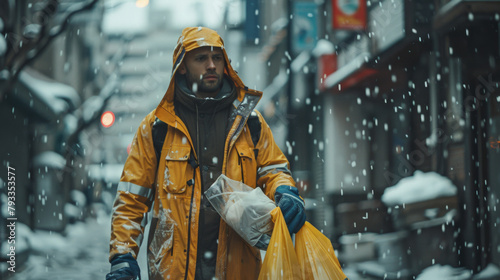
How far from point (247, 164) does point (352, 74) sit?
33.4 feet

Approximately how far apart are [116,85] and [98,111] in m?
2.90

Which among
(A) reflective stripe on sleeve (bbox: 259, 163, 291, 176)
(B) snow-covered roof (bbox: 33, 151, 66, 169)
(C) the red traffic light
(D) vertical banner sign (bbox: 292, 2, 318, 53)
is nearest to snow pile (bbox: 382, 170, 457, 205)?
(A) reflective stripe on sleeve (bbox: 259, 163, 291, 176)

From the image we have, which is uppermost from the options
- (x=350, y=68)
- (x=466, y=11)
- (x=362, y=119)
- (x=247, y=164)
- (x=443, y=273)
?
(x=350, y=68)

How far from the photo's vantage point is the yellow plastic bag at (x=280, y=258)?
2.60 meters

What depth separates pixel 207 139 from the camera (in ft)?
10.1

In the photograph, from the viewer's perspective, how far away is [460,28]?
27.6 ft

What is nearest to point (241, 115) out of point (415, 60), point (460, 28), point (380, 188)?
point (460, 28)

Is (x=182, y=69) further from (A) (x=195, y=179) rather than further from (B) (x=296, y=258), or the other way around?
(B) (x=296, y=258)

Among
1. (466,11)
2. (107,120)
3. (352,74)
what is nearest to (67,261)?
(352,74)

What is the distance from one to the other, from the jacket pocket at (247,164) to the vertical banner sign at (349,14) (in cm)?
1019

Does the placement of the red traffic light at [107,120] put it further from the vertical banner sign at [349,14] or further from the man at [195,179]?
the man at [195,179]

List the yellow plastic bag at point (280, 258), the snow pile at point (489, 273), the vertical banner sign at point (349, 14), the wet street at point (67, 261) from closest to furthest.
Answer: the yellow plastic bag at point (280, 258)
the snow pile at point (489, 273)
the wet street at point (67, 261)
the vertical banner sign at point (349, 14)

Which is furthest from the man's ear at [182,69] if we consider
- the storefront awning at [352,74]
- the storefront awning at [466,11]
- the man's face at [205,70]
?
the storefront awning at [352,74]

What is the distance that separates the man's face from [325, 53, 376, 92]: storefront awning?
914cm
